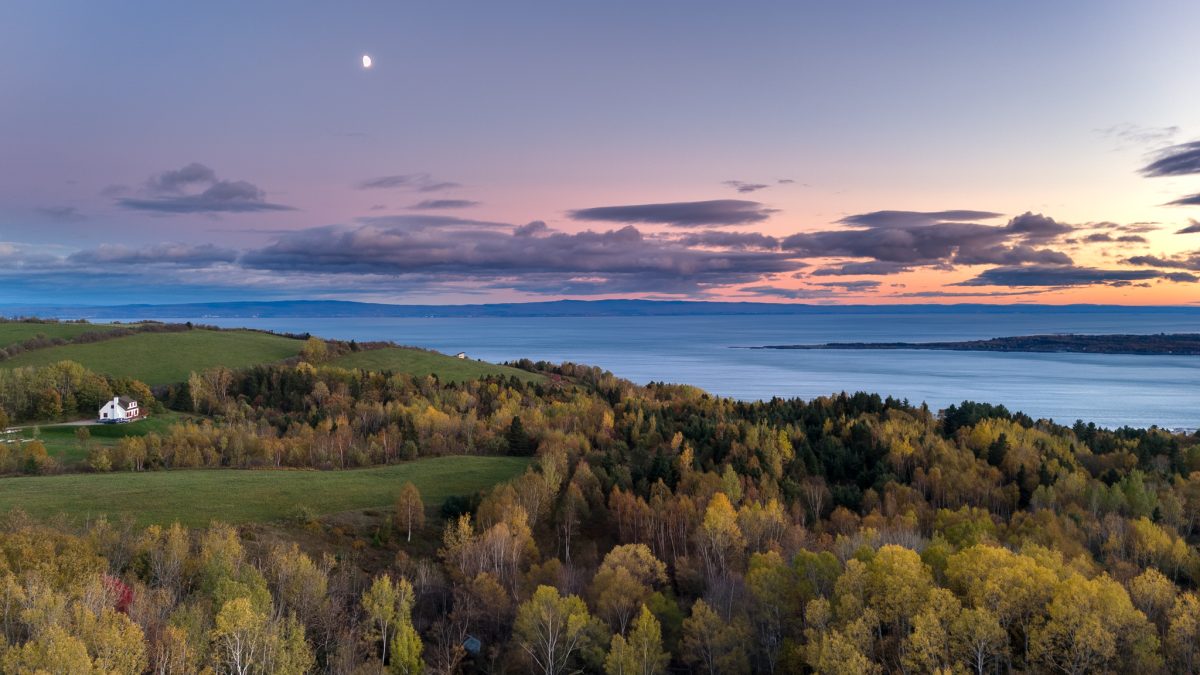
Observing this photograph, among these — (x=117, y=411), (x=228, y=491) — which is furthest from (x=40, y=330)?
(x=228, y=491)

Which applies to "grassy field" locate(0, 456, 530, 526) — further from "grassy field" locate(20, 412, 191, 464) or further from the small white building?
the small white building

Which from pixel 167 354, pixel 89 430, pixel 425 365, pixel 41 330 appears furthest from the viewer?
pixel 41 330

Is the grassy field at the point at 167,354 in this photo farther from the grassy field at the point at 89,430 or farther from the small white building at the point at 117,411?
the grassy field at the point at 89,430

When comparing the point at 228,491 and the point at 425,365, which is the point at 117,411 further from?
the point at 425,365

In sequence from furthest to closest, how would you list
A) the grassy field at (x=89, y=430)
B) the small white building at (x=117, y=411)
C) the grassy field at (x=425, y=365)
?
the grassy field at (x=425, y=365)
the small white building at (x=117, y=411)
the grassy field at (x=89, y=430)

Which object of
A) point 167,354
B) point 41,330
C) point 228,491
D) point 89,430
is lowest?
point 228,491

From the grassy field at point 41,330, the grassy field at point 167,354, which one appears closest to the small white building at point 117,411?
the grassy field at point 167,354
